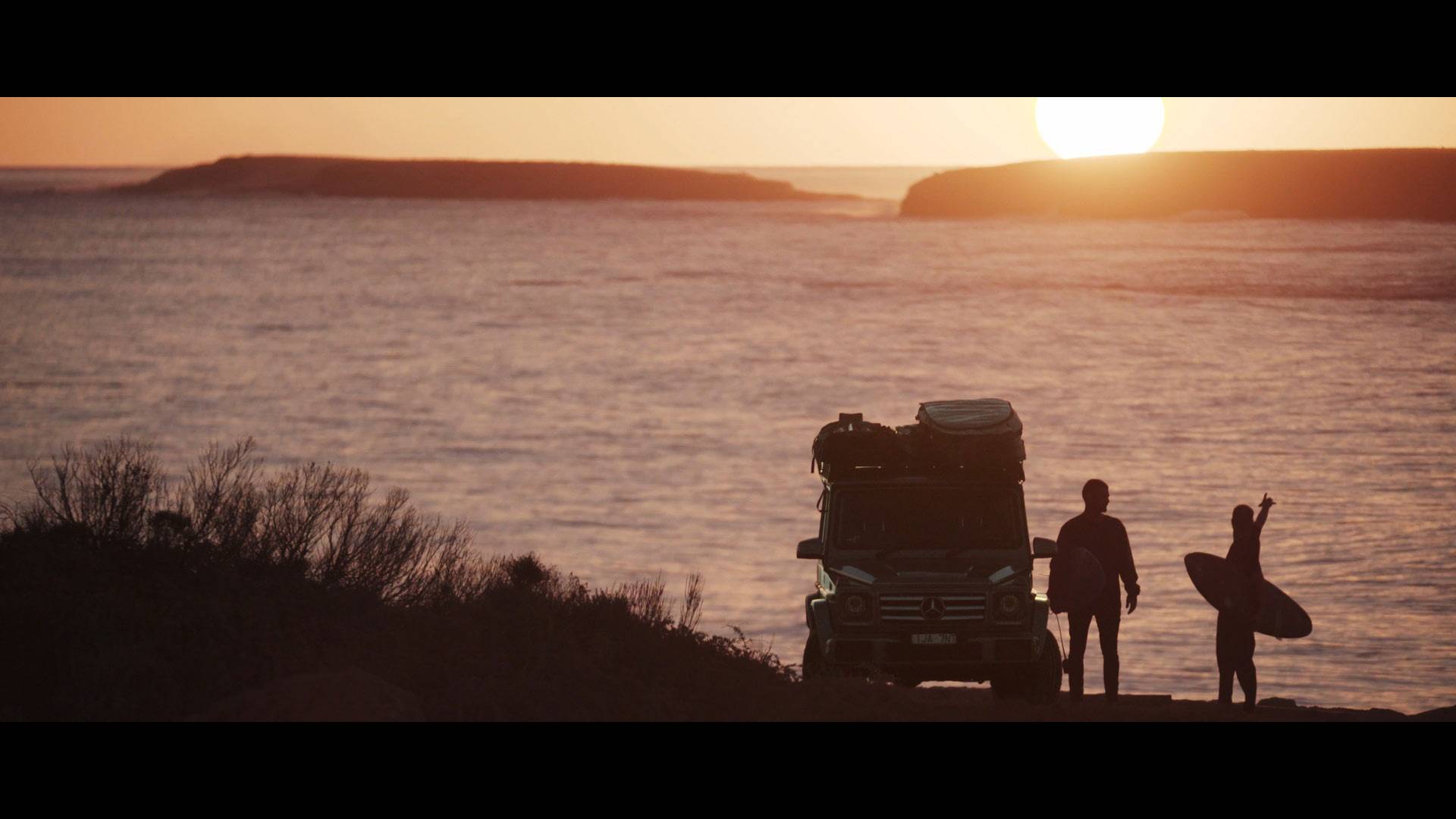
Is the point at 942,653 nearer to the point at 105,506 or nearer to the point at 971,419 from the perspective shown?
the point at 971,419

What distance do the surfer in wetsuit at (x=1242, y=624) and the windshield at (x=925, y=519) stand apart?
188cm

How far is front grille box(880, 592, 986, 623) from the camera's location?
1324 cm

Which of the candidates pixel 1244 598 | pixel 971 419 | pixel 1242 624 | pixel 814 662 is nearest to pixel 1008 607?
pixel 971 419

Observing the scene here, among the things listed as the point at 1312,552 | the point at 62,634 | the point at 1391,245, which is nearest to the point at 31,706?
the point at 62,634

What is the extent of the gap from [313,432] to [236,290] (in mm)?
114895

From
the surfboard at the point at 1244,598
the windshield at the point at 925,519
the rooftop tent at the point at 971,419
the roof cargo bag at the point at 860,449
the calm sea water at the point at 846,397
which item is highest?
the calm sea water at the point at 846,397

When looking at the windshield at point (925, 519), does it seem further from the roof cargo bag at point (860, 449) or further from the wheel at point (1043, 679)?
the wheel at point (1043, 679)

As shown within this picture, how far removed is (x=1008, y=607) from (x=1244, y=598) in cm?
204

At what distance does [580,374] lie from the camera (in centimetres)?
10825

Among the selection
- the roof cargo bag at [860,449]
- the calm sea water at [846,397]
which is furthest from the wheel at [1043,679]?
the calm sea water at [846,397]

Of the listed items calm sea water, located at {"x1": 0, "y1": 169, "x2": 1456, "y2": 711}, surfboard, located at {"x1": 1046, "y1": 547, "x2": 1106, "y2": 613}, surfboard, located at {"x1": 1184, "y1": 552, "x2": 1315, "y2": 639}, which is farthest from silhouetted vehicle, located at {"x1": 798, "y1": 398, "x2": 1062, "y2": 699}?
calm sea water, located at {"x1": 0, "y1": 169, "x2": 1456, "y2": 711}

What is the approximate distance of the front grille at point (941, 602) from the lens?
13.2 meters
